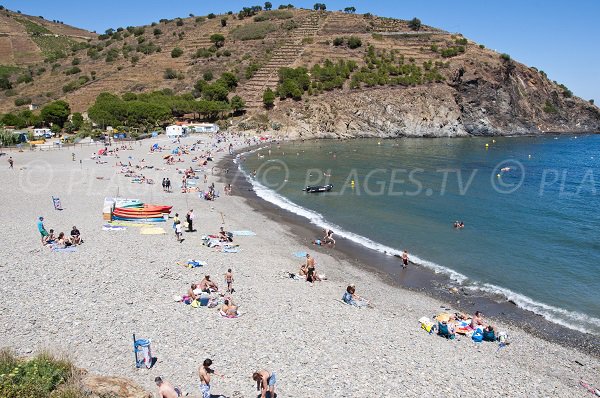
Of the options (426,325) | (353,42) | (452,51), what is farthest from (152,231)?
(452,51)

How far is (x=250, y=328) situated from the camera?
44.6 feet

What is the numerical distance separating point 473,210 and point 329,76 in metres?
72.1

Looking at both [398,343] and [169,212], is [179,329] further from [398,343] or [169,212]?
[169,212]

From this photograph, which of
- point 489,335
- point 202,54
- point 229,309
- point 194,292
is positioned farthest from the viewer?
point 202,54

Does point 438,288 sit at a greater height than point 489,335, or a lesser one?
lesser

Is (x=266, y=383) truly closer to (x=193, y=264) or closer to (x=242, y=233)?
(x=193, y=264)

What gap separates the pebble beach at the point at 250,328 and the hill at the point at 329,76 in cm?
6820

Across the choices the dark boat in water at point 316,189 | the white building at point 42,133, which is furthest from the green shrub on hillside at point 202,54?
the dark boat in water at point 316,189

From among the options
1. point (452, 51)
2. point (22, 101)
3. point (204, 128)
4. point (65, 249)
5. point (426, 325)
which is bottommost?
point (426, 325)

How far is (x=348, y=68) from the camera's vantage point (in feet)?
341

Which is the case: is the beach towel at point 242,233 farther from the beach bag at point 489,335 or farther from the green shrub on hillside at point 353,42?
the green shrub on hillside at point 353,42

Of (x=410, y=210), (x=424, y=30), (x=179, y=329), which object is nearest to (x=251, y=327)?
(x=179, y=329)

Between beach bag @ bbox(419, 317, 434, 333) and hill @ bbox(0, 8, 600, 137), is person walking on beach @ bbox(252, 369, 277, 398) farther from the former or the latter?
hill @ bbox(0, 8, 600, 137)

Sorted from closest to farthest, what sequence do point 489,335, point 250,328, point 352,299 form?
point 250,328 < point 489,335 < point 352,299
